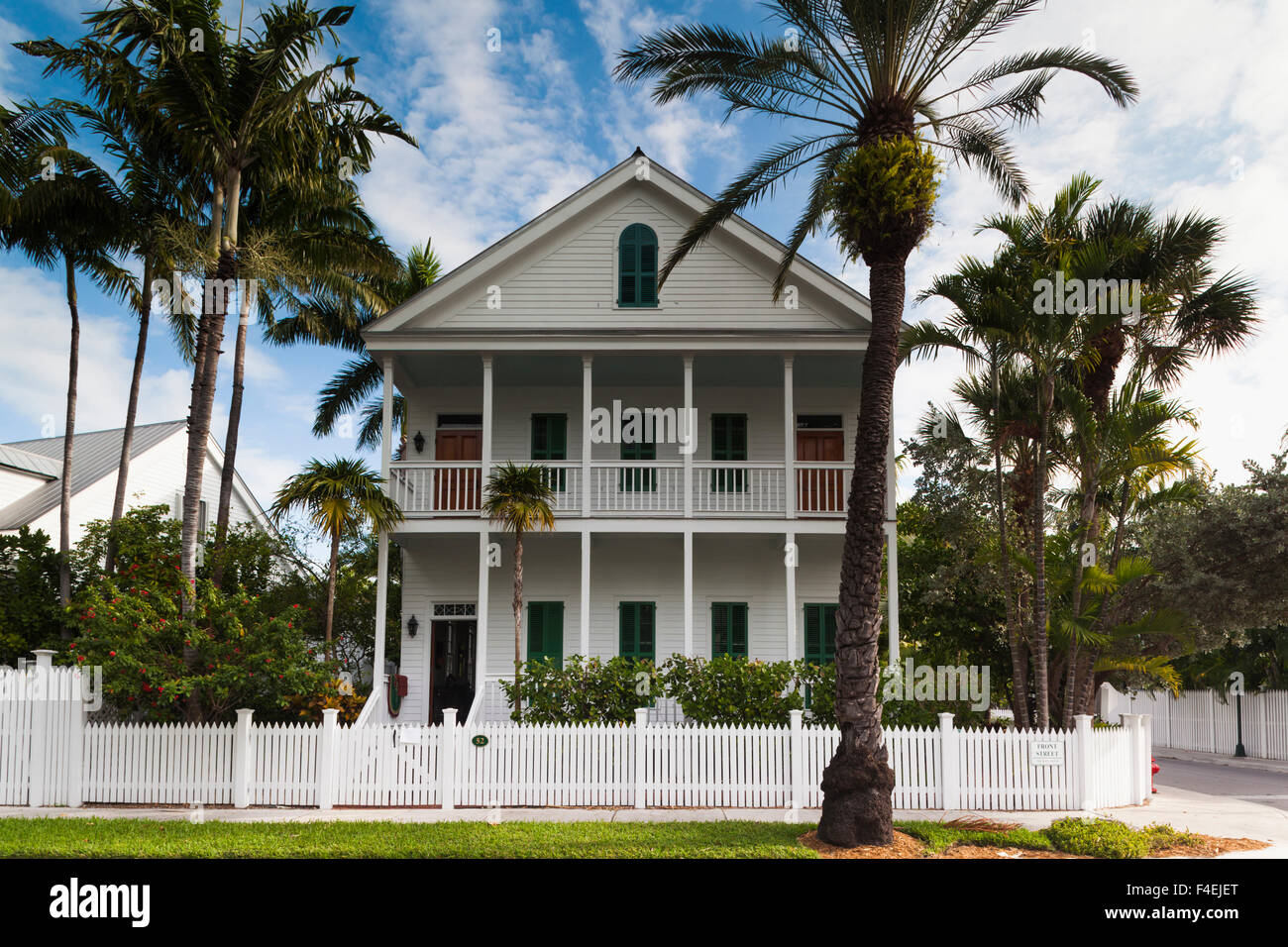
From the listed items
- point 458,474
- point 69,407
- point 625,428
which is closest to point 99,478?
point 69,407

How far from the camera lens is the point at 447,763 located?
1150 cm

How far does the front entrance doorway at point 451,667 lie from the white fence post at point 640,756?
596 cm

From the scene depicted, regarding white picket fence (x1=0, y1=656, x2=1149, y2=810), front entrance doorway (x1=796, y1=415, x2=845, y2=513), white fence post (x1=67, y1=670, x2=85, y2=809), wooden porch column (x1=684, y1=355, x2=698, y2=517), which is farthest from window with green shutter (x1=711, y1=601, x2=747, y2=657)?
white fence post (x1=67, y1=670, x2=85, y2=809)

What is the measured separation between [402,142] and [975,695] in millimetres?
12840

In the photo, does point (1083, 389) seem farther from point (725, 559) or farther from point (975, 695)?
point (725, 559)

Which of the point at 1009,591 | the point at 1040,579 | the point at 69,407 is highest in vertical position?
the point at 69,407

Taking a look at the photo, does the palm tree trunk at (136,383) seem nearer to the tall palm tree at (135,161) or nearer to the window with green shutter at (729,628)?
the tall palm tree at (135,161)

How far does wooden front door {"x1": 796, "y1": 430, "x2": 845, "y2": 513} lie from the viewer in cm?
1577

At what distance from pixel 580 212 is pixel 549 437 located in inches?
169

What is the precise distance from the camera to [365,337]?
1559 centimetres

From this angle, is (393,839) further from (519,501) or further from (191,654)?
(519,501)

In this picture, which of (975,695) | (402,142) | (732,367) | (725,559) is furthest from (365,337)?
(975,695)

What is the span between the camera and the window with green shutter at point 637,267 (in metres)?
16.6

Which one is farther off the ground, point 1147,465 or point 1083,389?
point 1083,389
